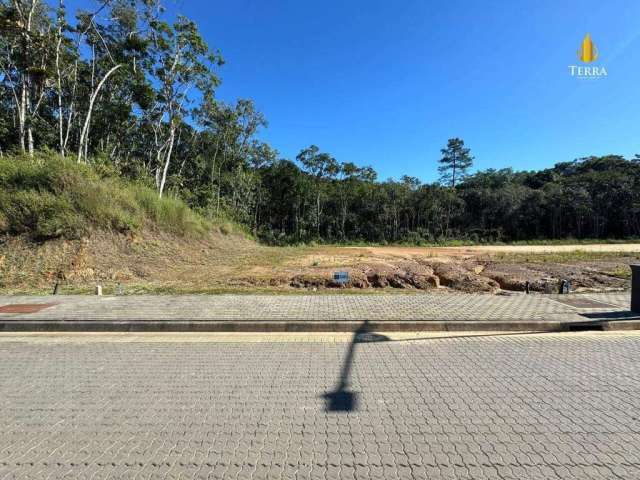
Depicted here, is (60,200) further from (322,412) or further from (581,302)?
(581,302)

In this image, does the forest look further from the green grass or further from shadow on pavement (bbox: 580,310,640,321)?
shadow on pavement (bbox: 580,310,640,321)

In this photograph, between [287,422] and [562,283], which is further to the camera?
[562,283]

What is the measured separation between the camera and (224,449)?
268cm

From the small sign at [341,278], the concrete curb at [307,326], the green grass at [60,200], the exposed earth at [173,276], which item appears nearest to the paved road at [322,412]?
the concrete curb at [307,326]

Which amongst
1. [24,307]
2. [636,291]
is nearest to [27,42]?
[24,307]

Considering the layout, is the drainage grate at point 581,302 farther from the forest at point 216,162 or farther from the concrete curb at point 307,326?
the forest at point 216,162

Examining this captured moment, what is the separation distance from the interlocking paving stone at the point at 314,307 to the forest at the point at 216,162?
9.95 metres

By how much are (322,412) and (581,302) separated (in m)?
7.86

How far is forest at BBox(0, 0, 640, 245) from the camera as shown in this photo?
62.6 feet

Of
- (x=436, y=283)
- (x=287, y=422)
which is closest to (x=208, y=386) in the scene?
(x=287, y=422)

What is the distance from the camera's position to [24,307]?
25.1 feet

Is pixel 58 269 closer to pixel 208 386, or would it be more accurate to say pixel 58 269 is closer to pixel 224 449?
pixel 208 386

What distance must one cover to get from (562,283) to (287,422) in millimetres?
9776

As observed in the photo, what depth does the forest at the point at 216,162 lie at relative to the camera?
19.1 meters
